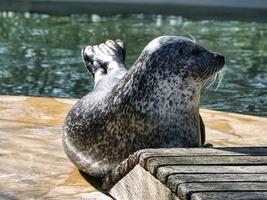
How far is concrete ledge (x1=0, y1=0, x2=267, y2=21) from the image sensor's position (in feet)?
70.3

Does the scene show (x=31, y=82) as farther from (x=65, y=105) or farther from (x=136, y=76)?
(x=136, y=76)

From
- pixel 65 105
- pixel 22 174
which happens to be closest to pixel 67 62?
pixel 65 105

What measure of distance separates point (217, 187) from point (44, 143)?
2.06 metres

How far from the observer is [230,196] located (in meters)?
2.67

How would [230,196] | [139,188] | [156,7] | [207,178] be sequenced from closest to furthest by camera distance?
[230,196] → [207,178] → [139,188] → [156,7]

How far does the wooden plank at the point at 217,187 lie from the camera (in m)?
2.72

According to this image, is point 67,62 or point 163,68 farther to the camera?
point 67,62

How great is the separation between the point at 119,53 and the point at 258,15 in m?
18.1

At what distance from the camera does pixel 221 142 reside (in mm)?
5012

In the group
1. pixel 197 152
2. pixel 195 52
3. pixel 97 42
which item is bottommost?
pixel 97 42

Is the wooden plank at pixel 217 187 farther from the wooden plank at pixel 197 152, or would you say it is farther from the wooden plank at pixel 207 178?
the wooden plank at pixel 197 152

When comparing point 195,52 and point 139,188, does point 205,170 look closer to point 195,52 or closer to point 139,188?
point 139,188

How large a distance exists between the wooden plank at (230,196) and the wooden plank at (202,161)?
1.24 ft

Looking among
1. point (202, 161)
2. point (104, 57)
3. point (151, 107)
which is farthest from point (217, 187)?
point (104, 57)
